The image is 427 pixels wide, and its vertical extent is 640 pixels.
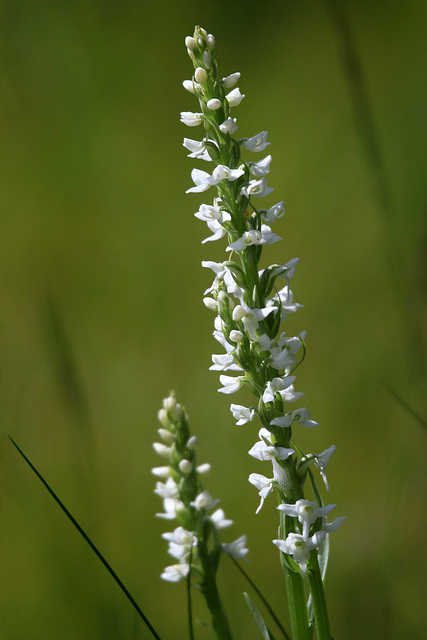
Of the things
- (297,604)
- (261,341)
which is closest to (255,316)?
(261,341)

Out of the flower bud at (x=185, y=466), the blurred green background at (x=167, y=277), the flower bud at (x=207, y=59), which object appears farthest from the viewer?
the blurred green background at (x=167, y=277)

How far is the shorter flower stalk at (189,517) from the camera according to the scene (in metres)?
0.40

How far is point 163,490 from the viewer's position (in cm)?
40

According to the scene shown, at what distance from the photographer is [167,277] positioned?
1.58 m

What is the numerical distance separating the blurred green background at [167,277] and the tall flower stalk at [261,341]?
580 mm

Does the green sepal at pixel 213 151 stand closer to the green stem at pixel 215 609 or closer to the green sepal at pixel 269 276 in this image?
→ the green sepal at pixel 269 276

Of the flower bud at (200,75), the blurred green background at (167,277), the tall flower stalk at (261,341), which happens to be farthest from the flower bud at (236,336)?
the blurred green background at (167,277)

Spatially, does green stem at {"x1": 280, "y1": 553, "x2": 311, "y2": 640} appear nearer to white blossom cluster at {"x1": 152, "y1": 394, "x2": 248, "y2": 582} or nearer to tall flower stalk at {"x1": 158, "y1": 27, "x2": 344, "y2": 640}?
tall flower stalk at {"x1": 158, "y1": 27, "x2": 344, "y2": 640}

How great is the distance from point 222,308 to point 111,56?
4.98 ft

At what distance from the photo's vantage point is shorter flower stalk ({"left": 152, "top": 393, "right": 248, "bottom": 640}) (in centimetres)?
→ 40

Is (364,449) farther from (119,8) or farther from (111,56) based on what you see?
(119,8)

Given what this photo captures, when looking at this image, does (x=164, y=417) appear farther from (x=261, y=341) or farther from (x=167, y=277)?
(x=167, y=277)

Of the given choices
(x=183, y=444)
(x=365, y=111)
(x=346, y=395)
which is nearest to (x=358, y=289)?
(x=346, y=395)

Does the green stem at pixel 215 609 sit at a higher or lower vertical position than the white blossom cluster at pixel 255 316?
lower
